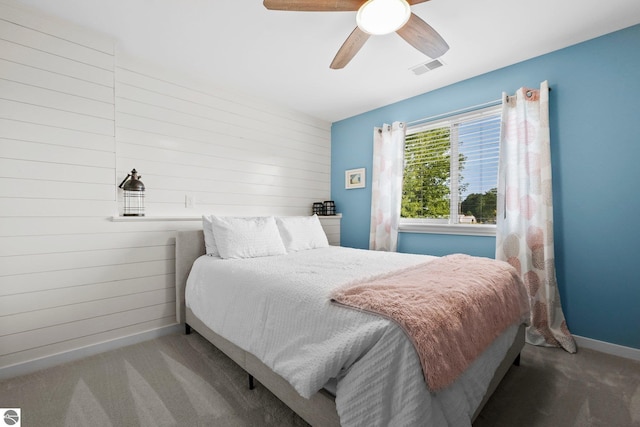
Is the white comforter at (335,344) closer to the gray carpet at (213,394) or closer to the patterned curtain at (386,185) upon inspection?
the gray carpet at (213,394)

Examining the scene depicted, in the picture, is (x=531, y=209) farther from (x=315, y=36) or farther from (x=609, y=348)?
(x=315, y=36)

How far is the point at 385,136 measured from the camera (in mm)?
3404

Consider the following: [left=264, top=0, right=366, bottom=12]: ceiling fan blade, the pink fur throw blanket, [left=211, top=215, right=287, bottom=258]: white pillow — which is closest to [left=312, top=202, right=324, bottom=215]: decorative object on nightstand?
[left=211, top=215, right=287, bottom=258]: white pillow

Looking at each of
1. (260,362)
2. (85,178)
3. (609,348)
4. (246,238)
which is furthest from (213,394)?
(609,348)

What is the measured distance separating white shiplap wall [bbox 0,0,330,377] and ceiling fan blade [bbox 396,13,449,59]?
202 centimetres

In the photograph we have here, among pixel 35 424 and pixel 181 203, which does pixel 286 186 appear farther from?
pixel 35 424

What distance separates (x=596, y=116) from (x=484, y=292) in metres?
1.89

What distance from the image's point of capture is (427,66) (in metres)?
2.60

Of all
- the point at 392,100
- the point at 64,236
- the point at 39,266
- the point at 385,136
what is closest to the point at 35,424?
the point at 39,266

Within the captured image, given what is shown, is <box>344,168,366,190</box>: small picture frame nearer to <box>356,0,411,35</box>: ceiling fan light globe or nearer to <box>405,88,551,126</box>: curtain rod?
<box>405,88,551,126</box>: curtain rod

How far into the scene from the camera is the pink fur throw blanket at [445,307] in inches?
39.2

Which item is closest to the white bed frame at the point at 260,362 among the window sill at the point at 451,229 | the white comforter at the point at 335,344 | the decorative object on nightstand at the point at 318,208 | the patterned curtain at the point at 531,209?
the white comforter at the point at 335,344

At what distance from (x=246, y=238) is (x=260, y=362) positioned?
1.15 meters

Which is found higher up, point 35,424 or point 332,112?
point 332,112
